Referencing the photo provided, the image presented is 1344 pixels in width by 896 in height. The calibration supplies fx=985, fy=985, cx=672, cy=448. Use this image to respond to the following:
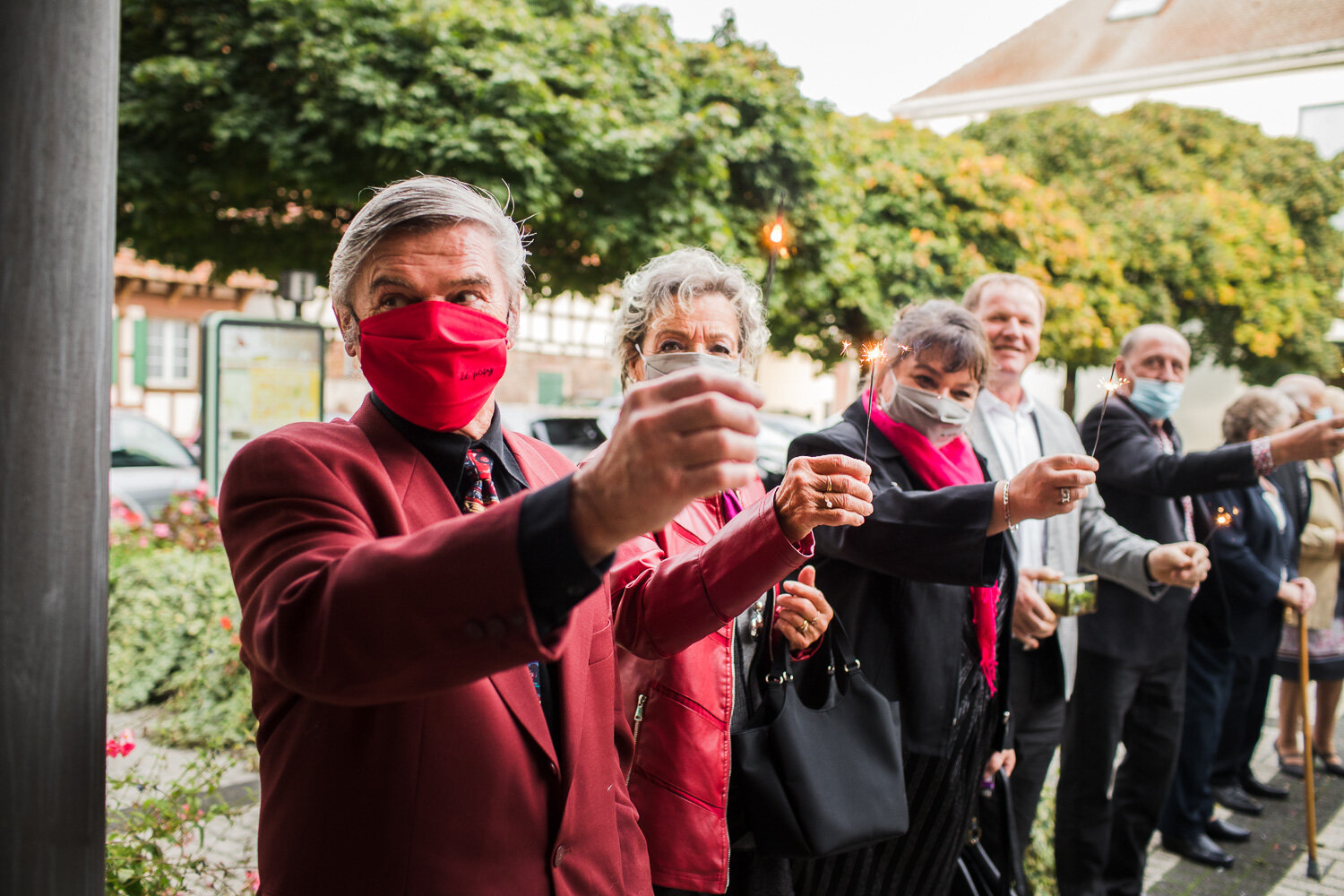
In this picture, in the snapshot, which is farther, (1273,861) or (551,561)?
(1273,861)

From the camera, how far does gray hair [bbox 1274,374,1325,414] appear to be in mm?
6016

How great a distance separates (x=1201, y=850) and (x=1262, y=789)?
1.29m

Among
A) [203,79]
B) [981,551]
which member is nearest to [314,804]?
[981,551]

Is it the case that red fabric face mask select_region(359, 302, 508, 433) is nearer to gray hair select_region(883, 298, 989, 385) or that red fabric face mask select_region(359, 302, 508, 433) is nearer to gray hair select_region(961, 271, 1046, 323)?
gray hair select_region(883, 298, 989, 385)

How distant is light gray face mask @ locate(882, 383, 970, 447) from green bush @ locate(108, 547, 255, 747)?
3982 mm

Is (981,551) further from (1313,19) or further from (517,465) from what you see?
(1313,19)

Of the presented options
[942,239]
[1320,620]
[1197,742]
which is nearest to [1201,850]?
[1197,742]

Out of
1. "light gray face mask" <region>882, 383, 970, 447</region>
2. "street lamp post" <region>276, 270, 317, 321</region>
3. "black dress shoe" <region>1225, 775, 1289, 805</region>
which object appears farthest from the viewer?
"street lamp post" <region>276, 270, 317, 321</region>

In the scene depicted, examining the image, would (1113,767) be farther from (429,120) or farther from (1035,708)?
(429,120)

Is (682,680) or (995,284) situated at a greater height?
(995,284)

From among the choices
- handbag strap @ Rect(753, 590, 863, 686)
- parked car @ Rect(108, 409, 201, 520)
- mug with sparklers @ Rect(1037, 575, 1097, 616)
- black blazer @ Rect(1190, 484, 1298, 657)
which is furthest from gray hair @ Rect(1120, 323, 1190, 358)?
parked car @ Rect(108, 409, 201, 520)

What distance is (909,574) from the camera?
2457 millimetres

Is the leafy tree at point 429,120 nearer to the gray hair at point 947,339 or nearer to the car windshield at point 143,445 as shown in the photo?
A: the car windshield at point 143,445

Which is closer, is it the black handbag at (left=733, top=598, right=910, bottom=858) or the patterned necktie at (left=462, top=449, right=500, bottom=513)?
the patterned necktie at (left=462, top=449, right=500, bottom=513)
